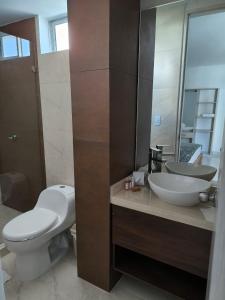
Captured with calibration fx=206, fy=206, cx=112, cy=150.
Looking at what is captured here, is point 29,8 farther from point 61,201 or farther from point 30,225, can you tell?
point 30,225

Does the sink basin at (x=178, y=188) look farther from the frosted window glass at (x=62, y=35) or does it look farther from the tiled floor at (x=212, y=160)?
the frosted window glass at (x=62, y=35)

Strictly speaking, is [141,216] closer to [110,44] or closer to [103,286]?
[103,286]

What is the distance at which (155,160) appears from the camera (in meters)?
1.68

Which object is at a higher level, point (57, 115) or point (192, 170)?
point (57, 115)

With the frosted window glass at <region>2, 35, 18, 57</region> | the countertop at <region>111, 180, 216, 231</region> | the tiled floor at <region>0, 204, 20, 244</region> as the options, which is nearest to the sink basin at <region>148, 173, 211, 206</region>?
the countertop at <region>111, 180, 216, 231</region>

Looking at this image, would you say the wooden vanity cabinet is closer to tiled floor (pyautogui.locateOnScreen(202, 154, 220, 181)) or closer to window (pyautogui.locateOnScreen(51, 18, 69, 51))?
tiled floor (pyautogui.locateOnScreen(202, 154, 220, 181))

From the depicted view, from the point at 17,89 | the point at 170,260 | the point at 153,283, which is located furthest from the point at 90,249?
the point at 17,89

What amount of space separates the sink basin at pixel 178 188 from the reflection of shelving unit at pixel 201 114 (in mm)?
281

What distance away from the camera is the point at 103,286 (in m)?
1.64

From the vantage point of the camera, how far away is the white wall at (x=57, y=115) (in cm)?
200

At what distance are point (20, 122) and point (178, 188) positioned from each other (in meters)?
2.00

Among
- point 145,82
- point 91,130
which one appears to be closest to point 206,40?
point 145,82

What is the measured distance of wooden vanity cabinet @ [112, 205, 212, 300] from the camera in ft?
3.91

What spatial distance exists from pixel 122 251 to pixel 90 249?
26cm
